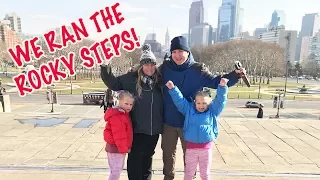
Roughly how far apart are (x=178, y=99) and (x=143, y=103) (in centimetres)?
42

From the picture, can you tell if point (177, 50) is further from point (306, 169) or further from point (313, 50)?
point (313, 50)

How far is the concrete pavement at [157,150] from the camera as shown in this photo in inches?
184

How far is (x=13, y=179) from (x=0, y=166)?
2.44 ft

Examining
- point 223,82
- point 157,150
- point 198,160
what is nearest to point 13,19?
point 157,150

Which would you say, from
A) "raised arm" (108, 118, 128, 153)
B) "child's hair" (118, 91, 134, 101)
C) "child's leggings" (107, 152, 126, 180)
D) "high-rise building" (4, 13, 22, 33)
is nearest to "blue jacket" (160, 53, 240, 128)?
"child's hair" (118, 91, 134, 101)

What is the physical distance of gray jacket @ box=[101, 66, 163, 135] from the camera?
3.28 m

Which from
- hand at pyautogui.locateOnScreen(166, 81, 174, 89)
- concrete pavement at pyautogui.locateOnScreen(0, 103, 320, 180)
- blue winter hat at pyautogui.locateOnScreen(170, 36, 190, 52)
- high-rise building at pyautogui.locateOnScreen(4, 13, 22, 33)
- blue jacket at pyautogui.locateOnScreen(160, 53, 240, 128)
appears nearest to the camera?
hand at pyautogui.locateOnScreen(166, 81, 174, 89)

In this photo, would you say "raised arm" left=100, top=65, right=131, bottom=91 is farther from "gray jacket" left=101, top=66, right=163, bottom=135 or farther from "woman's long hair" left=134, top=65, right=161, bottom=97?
"woman's long hair" left=134, top=65, right=161, bottom=97

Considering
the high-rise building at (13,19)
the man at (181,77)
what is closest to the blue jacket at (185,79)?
the man at (181,77)

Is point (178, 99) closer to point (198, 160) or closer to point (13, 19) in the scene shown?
point (198, 160)

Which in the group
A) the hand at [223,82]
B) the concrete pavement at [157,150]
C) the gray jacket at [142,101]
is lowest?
the concrete pavement at [157,150]

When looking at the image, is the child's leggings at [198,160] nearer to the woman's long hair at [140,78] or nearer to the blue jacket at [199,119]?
the blue jacket at [199,119]

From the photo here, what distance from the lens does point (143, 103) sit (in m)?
3.29

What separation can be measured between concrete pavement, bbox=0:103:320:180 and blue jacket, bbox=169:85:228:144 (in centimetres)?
136
